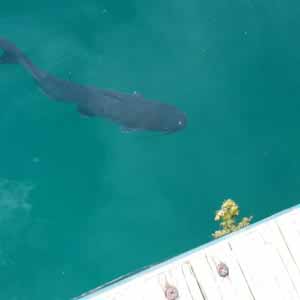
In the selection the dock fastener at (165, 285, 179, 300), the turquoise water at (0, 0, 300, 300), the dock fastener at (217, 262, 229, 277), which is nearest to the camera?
the dock fastener at (165, 285, 179, 300)

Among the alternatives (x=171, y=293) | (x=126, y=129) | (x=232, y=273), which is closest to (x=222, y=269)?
(x=232, y=273)

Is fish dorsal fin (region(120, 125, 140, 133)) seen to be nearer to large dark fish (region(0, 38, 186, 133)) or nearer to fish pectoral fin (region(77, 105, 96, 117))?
large dark fish (region(0, 38, 186, 133))

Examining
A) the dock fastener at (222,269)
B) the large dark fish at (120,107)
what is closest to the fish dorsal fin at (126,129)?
the large dark fish at (120,107)

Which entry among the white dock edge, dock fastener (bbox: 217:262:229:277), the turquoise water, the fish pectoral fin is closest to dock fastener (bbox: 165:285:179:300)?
the white dock edge

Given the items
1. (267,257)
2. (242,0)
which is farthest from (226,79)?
(267,257)

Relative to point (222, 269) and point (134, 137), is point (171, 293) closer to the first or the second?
point (222, 269)

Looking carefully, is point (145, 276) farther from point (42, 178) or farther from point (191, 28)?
point (191, 28)
